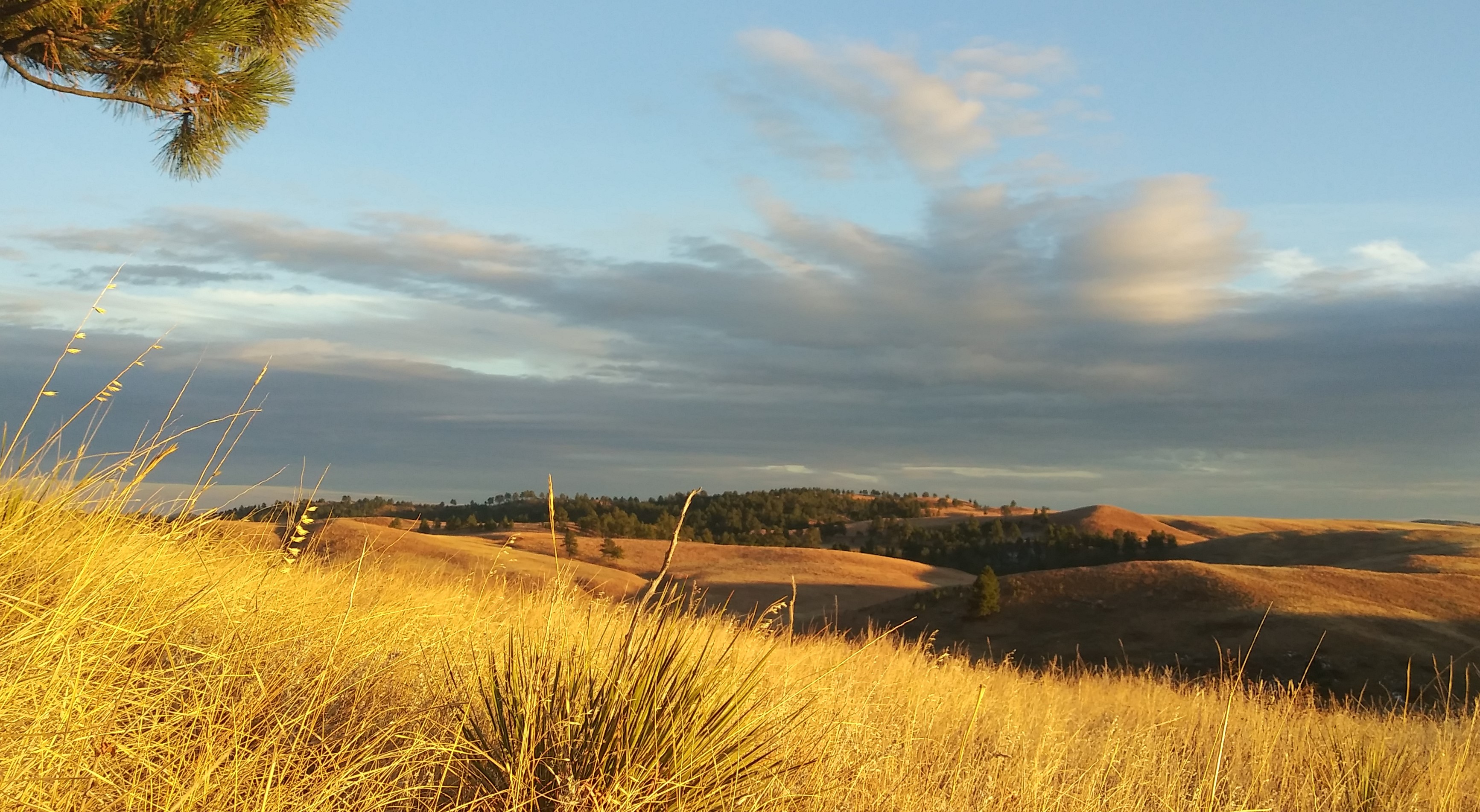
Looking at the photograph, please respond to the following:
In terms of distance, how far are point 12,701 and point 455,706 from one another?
157 cm

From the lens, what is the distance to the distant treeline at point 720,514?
51875 millimetres

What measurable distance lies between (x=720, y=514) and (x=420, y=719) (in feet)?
224

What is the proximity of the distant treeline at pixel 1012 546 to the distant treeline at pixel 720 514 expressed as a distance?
576cm

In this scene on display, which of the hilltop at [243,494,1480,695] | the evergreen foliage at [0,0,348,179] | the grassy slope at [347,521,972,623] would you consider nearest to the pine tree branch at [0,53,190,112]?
the evergreen foliage at [0,0,348,179]

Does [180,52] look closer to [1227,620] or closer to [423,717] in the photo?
[423,717]

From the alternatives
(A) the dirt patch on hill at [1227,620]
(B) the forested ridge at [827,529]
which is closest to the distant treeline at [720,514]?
(B) the forested ridge at [827,529]

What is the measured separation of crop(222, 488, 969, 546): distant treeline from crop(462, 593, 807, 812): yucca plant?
26.1 metres

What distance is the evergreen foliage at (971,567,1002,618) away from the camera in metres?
27.8

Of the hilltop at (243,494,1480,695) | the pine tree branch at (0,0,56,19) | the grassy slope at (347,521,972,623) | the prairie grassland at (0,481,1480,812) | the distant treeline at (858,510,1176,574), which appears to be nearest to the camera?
the prairie grassland at (0,481,1480,812)

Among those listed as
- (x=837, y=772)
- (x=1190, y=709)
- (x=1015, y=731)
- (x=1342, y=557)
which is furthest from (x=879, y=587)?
(x=837, y=772)

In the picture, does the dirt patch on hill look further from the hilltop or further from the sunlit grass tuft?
the sunlit grass tuft

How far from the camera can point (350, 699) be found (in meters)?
4.34

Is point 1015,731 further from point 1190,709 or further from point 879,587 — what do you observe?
point 879,587

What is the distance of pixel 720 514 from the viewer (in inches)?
2832
